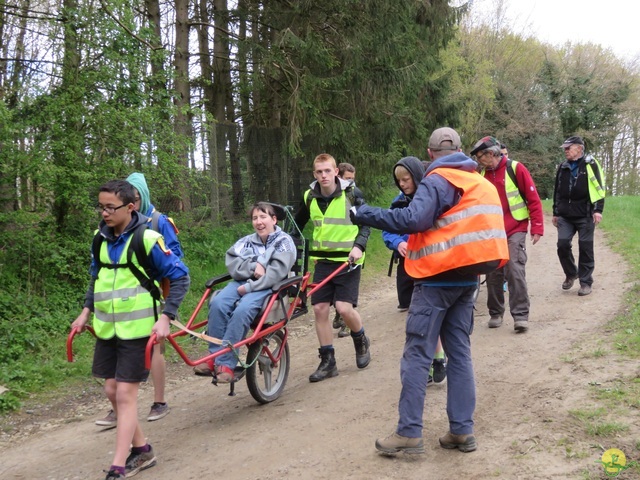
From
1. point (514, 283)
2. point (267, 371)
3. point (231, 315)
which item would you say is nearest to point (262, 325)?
point (231, 315)

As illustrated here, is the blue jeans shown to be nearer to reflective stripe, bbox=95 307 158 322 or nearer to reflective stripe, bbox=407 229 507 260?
reflective stripe, bbox=95 307 158 322

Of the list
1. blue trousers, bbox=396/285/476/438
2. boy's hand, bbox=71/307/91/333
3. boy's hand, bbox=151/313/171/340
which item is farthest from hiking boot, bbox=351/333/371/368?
boy's hand, bbox=71/307/91/333

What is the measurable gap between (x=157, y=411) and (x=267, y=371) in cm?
109

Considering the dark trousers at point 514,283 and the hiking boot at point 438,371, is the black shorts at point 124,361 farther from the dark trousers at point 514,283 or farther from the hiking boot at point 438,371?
the dark trousers at point 514,283

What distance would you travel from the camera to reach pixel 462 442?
167 inches

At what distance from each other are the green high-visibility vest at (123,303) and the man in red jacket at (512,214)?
464 cm

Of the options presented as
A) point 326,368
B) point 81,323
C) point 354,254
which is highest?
point 354,254

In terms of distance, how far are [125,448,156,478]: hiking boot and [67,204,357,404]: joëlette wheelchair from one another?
2.57 ft

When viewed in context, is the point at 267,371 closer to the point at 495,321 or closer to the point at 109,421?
the point at 109,421

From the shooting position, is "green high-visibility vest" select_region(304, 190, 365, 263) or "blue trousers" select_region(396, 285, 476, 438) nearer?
"blue trousers" select_region(396, 285, 476, 438)

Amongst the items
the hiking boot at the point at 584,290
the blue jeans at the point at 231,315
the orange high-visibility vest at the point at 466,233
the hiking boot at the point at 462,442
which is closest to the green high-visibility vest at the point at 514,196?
the hiking boot at the point at 584,290

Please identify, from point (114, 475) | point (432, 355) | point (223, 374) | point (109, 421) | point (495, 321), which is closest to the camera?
point (114, 475)

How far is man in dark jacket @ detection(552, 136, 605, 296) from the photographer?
8984 mm

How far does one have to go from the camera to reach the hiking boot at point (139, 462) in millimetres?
4387
